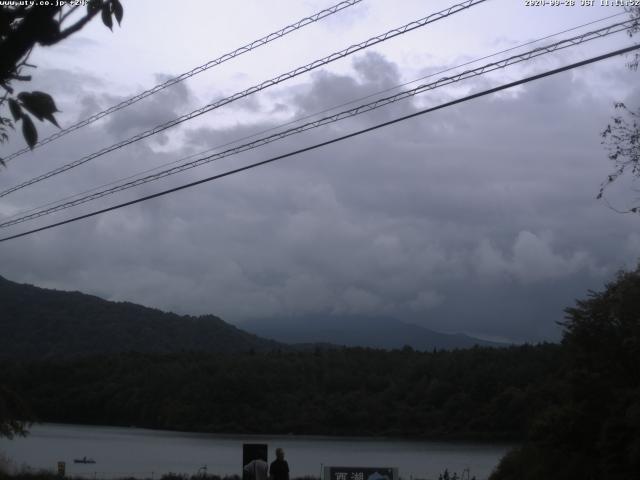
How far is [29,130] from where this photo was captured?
3992 mm

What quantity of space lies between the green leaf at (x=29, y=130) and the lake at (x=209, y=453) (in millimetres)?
36108

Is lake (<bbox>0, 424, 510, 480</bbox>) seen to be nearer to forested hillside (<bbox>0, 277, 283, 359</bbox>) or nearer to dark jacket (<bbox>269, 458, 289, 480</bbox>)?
dark jacket (<bbox>269, 458, 289, 480</bbox>)

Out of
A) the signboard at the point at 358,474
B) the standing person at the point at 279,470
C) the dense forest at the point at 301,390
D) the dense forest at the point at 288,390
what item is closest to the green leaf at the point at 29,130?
the signboard at the point at 358,474

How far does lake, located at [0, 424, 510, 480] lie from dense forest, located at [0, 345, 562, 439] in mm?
2337

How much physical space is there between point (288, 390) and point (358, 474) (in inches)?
2450

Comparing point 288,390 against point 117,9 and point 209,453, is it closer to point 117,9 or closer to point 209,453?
point 209,453

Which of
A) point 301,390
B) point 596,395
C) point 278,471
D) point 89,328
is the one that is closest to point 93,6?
point 278,471

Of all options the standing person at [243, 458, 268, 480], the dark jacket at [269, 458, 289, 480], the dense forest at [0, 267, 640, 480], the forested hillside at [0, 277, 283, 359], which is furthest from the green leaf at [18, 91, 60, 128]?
the forested hillside at [0, 277, 283, 359]

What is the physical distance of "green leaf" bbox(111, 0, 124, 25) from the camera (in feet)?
13.9

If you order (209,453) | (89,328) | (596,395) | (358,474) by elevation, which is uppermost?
(89,328)

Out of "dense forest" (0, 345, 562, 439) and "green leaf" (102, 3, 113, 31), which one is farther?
"dense forest" (0, 345, 562, 439)

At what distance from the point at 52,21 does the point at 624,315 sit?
1992 centimetres

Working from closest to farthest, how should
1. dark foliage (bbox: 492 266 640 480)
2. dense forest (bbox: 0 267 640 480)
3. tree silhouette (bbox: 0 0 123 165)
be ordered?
tree silhouette (bbox: 0 0 123 165), dark foliage (bbox: 492 266 640 480), dense forest (bbox: 0 267 640 480)

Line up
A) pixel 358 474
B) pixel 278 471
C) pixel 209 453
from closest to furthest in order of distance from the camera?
pixel 358 474 < pixel 278 471 < pixel 209 453
